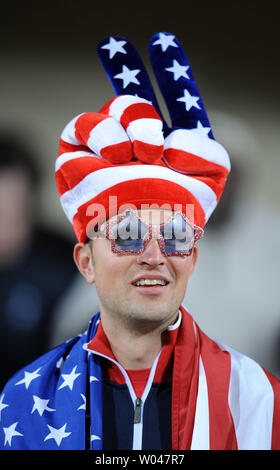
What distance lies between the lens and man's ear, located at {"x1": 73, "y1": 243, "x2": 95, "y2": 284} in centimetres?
146

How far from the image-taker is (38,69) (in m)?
1.99

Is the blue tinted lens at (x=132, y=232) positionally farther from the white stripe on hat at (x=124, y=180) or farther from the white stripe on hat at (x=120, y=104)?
the white stripe on hat at (x=120, y=104)

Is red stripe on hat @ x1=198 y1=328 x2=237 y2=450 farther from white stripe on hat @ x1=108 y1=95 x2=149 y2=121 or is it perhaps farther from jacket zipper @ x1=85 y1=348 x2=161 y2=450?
white stripe on hat @ x1=108 y1=95 x2=149 y2=121

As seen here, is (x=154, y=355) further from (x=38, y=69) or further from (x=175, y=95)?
(x=38, y=69)

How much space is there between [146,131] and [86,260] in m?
0.45

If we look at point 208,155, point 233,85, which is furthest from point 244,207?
point 208,155

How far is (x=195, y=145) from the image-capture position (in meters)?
1.40

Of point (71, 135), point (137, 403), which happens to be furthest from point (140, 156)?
point (137, 403)

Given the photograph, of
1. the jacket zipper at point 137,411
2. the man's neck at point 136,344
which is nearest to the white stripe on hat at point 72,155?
the man's neck at point 136,344

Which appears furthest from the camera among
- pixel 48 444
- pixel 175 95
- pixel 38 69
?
pixel 38 69

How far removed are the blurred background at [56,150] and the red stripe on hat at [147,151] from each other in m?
0.75

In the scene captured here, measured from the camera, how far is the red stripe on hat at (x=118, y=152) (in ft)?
4.34

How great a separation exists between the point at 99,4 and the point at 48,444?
172 cm

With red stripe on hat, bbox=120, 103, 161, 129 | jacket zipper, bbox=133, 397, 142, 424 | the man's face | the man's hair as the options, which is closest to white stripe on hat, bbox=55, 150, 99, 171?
red stripe on hat, bbox=120, 103, 161, 129
